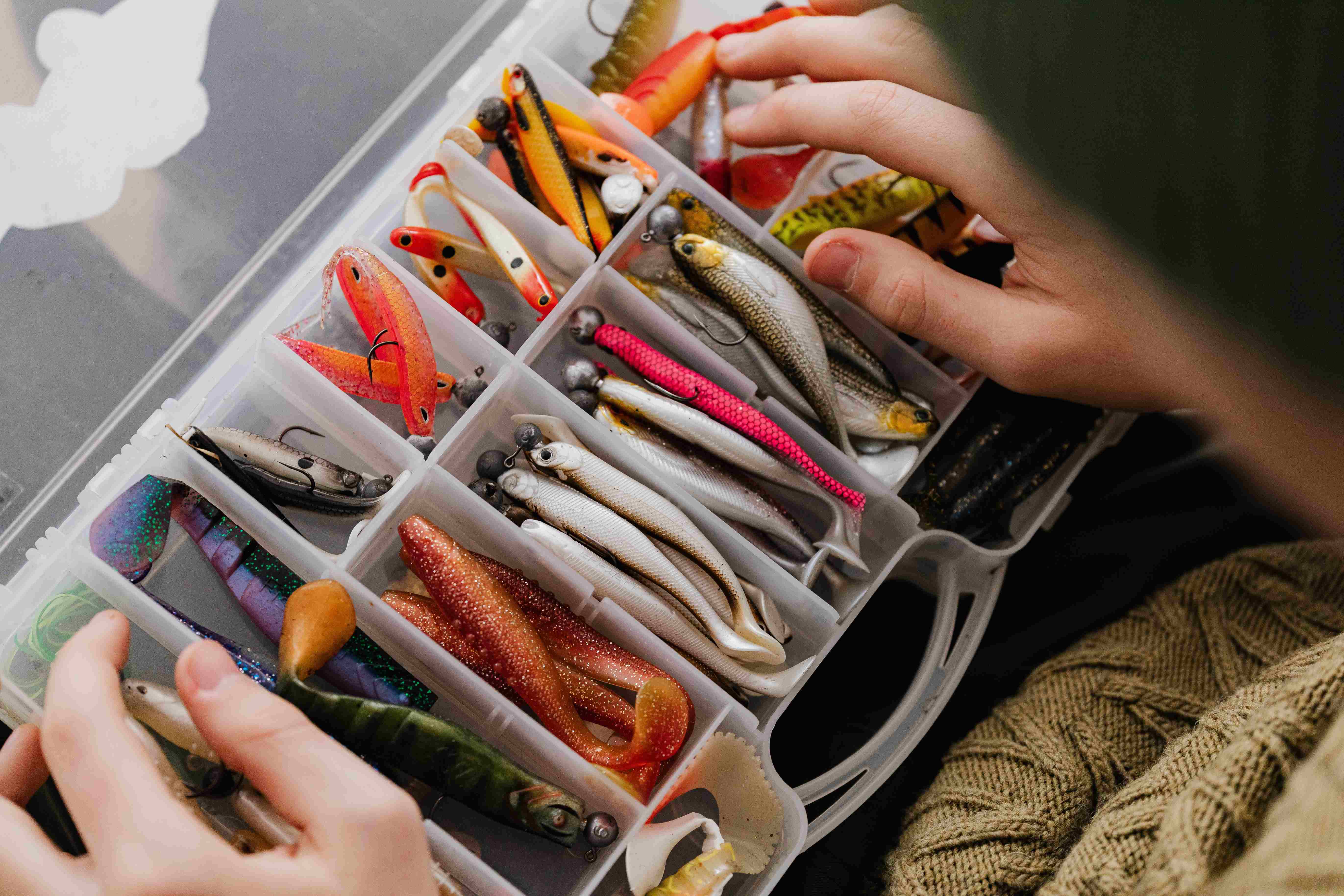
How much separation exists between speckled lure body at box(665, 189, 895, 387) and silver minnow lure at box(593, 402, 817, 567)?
11.7 inches

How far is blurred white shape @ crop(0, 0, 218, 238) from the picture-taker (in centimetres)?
165

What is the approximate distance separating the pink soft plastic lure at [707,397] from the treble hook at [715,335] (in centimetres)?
11

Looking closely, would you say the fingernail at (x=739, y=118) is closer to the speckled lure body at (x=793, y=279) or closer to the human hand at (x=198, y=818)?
the speckled lure body at (x=793, y=279)

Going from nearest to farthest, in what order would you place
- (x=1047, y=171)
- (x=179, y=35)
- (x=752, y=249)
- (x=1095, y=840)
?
(x=1047, y=171) → (x=1095, y=840) → (x=752, y=249) → (x=179, y=35)

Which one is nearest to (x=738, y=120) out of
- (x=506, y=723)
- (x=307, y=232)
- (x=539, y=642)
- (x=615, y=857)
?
(x=307, y=232)

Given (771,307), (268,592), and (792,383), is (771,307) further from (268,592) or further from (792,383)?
(268,592)

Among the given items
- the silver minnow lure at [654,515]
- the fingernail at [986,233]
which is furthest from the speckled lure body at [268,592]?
the fingernail at [986,233]

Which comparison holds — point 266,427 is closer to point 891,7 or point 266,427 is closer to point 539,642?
point 539,642

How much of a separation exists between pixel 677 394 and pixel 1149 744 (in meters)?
0.93

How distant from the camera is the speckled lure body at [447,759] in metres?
1.20

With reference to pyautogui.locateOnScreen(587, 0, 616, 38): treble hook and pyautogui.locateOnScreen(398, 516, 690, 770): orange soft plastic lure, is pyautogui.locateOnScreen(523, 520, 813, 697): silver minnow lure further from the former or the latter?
pyautogui.locateOnScreen(587, 0, 616, 38): treble hook

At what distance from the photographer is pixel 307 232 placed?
1.72 meters

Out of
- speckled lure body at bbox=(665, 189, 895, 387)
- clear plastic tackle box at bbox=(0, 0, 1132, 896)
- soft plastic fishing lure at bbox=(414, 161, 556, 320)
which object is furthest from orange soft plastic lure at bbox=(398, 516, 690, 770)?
speckled lure body at bbox=(665, 189, 895, 387)

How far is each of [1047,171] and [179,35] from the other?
70.2 inches
